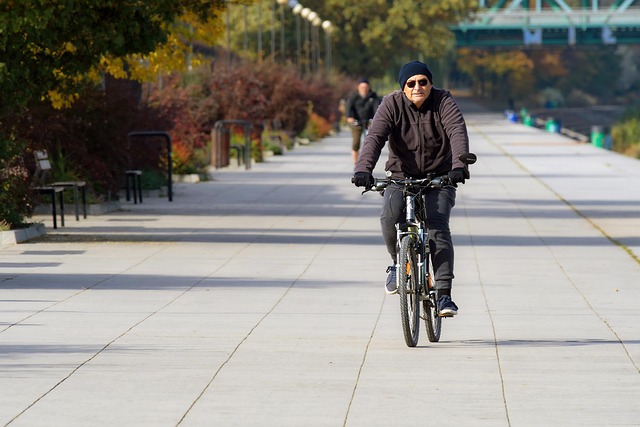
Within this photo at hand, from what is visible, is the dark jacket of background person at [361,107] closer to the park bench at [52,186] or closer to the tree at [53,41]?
the park bench at [52,186]

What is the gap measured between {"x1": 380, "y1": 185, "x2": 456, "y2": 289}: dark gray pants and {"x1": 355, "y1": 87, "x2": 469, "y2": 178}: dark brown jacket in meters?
0.15

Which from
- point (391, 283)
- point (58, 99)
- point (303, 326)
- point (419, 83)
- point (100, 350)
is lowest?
point (303, 326)

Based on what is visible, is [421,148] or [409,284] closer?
[409,284]

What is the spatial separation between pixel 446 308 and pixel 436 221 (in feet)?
1.79

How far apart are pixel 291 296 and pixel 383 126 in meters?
2.73

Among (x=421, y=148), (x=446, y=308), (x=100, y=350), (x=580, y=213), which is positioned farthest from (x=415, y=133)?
(x=580, y=213)

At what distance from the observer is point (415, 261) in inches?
368

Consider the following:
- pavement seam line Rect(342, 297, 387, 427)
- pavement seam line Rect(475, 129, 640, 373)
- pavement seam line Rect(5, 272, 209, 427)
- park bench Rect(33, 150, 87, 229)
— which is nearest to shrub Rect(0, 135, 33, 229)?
park bench Rect(33, 150, 87, 229)

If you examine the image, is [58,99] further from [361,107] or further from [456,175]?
[456,175]

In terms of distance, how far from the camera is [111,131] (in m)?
21.1

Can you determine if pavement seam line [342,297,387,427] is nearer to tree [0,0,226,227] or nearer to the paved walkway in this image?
the paved walkway

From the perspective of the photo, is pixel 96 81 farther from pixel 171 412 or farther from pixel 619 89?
pixel 619 89

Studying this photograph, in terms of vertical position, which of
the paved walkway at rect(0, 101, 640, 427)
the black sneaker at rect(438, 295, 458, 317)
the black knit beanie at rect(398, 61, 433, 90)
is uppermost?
the black knit beanie at rect(398, 61, 433, 90)

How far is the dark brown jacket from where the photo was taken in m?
9.53
